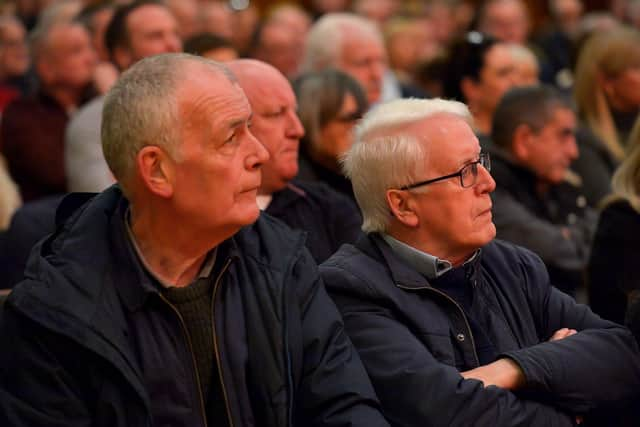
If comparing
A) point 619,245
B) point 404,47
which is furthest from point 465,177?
point 404,47

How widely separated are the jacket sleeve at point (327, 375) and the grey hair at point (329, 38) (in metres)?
3.21

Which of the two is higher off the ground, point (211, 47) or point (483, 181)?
point (483, 181)

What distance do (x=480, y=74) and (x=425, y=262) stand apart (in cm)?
333

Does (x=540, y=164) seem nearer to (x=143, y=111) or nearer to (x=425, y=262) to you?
(x=425, y=262)

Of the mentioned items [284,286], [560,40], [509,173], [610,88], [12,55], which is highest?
[284,286]

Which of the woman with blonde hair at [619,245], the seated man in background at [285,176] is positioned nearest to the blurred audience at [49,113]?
the seated man in background at [285,176]

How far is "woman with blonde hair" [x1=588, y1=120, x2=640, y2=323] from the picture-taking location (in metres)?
3.12

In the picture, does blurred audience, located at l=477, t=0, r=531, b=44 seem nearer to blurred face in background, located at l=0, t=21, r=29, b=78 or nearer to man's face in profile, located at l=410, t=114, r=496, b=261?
blurred face in background, located at l=0, t=21, r=29, b=78

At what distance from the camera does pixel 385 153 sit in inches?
94.2

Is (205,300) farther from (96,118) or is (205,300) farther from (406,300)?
(96,118)

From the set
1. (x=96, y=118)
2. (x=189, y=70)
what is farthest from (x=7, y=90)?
(x=189, y=70)

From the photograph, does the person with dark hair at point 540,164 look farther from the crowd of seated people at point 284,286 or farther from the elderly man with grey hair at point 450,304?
the elderly man with grey hair at point 450,304

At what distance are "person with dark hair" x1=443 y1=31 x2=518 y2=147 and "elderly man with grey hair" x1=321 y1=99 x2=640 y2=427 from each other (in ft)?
9.57

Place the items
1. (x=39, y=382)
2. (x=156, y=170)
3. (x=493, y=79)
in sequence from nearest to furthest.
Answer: (x=39, y=382), (x=156, y=170), (x=493, y=79)
